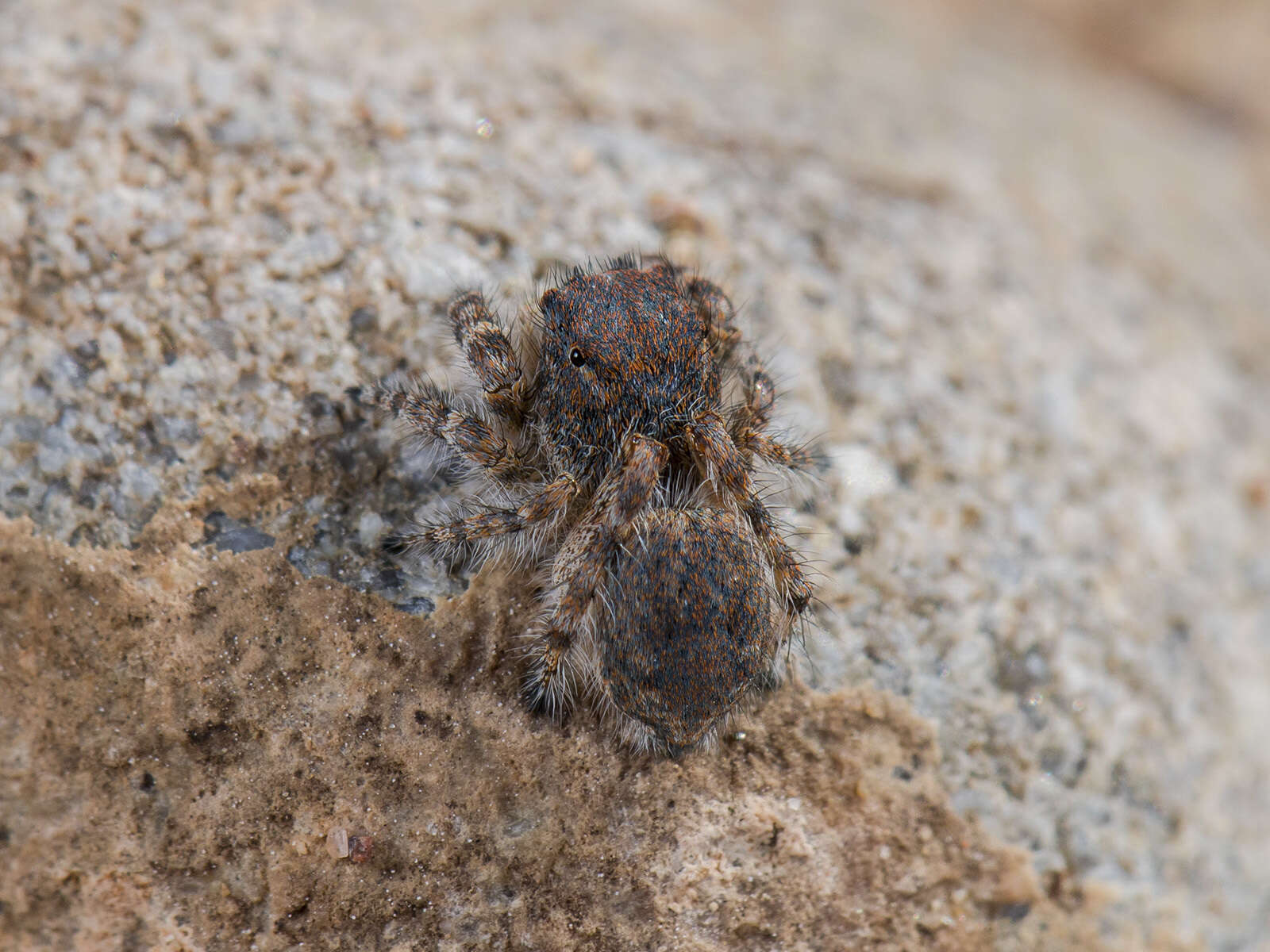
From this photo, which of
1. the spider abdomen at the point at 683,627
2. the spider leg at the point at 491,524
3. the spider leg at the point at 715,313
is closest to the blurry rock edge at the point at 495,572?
the spider leg at the point at 491,524

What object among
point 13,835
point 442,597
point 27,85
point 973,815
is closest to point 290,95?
point 27,85

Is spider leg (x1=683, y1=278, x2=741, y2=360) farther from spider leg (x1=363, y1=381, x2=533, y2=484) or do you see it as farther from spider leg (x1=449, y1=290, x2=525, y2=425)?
spider leg (x1=363, y1=381, x2=533, y2=484)

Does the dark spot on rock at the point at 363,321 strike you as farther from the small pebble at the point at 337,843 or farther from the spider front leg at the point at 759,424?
the small pebble at the point at 337,843

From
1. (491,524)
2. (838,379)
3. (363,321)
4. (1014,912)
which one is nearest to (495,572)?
(491,524)

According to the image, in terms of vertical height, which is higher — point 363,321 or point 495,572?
point 363,321

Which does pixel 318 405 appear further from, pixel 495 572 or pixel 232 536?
pixel 495 572

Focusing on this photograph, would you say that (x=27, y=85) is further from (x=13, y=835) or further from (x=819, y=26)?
(x=819, y=26)
